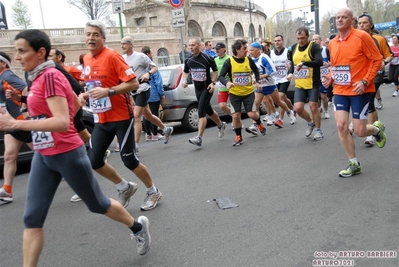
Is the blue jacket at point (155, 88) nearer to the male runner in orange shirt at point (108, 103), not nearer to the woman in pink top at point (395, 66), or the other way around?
the male runner in orange shirt at point (108, 103)

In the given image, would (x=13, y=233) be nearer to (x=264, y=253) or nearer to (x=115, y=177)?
(x=115, y=177)

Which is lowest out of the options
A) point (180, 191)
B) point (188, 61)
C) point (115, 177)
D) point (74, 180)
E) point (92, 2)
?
point (180, 191)

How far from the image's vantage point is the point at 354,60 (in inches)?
203

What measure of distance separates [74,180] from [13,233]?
1.80m

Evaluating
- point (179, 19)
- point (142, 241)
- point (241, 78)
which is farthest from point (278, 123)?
point (142, 241)

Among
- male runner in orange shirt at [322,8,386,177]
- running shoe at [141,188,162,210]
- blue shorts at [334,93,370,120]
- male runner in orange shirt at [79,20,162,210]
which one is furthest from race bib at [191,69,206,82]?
running shoe at [141,188,162,210]

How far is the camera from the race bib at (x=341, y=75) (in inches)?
205

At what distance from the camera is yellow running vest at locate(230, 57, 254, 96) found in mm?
7793

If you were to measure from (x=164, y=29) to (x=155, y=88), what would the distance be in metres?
37.8

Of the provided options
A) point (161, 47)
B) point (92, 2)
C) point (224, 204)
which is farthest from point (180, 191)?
point (92, 2)

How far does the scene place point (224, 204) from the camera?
4.65 metres

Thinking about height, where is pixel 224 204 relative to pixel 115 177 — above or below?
below

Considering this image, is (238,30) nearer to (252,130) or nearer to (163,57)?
(163,57)

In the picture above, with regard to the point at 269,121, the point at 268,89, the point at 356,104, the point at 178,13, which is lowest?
the point at 269,121
